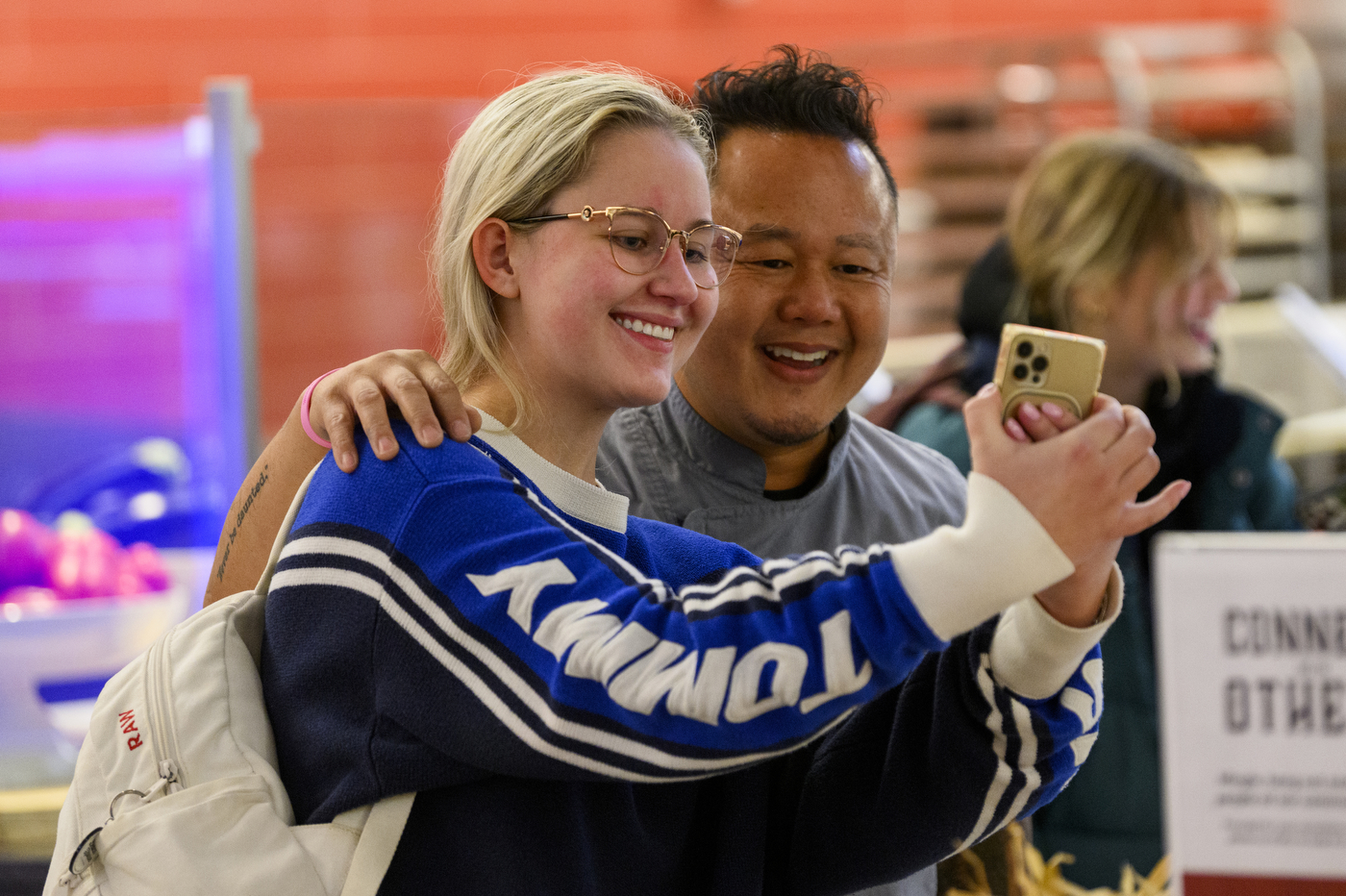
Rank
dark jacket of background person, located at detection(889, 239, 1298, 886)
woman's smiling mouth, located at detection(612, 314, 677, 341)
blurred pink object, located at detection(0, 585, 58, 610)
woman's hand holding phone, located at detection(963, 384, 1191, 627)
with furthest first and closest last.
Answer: blurred pink object, located at detection(0, 585, 58, 610) → dark jacket of background person, located at detection(889, 239, 1298, 886) → woman's smiling mouth, located at detection(612, 314, 677, 341) → woman's hand holding phone, located at detection(963, 384, 1191, 627)

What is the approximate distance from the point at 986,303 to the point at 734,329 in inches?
48.4

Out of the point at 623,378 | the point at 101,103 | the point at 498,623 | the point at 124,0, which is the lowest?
the point at 498,623

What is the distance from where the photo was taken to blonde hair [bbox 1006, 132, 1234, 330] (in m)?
2.58

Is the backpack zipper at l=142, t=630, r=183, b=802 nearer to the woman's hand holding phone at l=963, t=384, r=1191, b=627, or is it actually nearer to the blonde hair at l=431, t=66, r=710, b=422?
the blonde hair at l=431, t=66, r=710, b=422

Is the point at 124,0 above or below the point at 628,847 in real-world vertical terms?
above

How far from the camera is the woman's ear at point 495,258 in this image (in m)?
1.17

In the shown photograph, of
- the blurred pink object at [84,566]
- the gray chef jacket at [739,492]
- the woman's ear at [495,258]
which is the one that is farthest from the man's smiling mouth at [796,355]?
the blurred pink object at [84,566]

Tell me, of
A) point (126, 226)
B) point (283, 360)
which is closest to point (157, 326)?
point (126, 226)

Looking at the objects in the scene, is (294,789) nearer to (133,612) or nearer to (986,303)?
(133,612)

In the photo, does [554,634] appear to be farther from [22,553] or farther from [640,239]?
[22,553]

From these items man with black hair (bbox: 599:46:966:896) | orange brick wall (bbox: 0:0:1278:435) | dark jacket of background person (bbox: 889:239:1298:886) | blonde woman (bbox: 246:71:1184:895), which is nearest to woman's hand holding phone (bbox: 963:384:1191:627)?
blonde woman (bbox: 246:71:1184:895)

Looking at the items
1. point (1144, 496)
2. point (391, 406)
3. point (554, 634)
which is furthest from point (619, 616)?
point (1144, 496)

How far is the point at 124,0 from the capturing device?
4.74 meters

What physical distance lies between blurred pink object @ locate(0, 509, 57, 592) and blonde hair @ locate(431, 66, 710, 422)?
163cm
